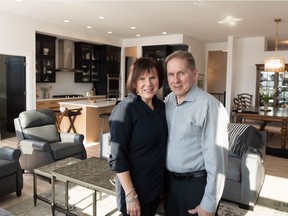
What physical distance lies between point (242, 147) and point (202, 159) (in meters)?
2.15

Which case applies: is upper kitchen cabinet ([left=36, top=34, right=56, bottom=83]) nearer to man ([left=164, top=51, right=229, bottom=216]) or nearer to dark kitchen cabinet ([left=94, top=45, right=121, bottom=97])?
dark kitchen cabinet ([left=94, top=45, right=121, bottom=97])

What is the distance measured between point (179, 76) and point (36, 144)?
294cm

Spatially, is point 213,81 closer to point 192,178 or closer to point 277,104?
point 277,104

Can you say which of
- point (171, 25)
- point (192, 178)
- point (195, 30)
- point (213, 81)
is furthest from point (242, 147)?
point (213, 81)

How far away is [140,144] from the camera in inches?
54.4

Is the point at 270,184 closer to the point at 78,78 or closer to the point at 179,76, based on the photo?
the point at 179,76

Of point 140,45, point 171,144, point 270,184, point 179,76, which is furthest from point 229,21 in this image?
point 171,144

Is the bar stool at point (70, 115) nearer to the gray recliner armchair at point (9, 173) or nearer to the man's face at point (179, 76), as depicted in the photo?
the gray recliner armchair at point (9, 173)

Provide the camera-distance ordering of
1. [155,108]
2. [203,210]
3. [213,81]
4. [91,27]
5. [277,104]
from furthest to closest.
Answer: [213,81], [277,104], [91,27], [155,108], [203,210]

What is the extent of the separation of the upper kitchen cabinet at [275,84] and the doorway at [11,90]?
6.70 m

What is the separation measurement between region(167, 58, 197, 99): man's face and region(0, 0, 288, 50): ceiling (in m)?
3.75

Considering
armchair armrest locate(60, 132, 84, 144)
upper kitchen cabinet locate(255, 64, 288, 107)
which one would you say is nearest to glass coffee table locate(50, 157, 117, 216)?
armchair armrest locate(60, 132, 84, 144)

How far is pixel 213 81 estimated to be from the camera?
39.7 feet

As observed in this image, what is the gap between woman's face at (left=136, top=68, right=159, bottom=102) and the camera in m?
1.44
